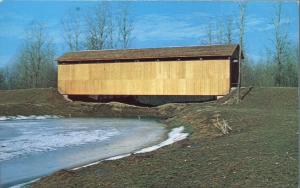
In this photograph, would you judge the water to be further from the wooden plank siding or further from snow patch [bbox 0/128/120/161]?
the wooden plank siding

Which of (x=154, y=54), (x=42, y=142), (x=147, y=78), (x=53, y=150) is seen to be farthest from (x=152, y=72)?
(x=53, y=150)

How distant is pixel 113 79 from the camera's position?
4622cm

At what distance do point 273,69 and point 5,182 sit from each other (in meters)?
47.0

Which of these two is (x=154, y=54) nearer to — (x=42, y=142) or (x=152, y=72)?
(x=152, y=72)

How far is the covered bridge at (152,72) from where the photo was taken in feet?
138

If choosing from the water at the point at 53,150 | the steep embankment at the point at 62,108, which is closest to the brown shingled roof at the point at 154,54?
the steep embankment at the point at 62,108

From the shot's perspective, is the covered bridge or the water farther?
the covered bridge

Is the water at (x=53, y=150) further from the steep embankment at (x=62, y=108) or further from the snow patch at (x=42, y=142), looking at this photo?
the steep embankment at (x=62, y=108)

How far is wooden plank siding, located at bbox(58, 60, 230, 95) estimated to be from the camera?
4184 cm

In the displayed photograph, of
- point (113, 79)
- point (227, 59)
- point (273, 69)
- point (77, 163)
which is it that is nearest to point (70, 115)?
point (113, 79)

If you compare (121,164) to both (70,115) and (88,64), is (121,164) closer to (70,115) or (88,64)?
(70,115)

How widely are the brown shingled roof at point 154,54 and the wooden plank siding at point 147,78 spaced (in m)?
0.54

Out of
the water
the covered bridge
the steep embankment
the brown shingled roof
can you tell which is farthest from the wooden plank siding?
the water

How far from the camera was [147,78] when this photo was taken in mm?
44719
